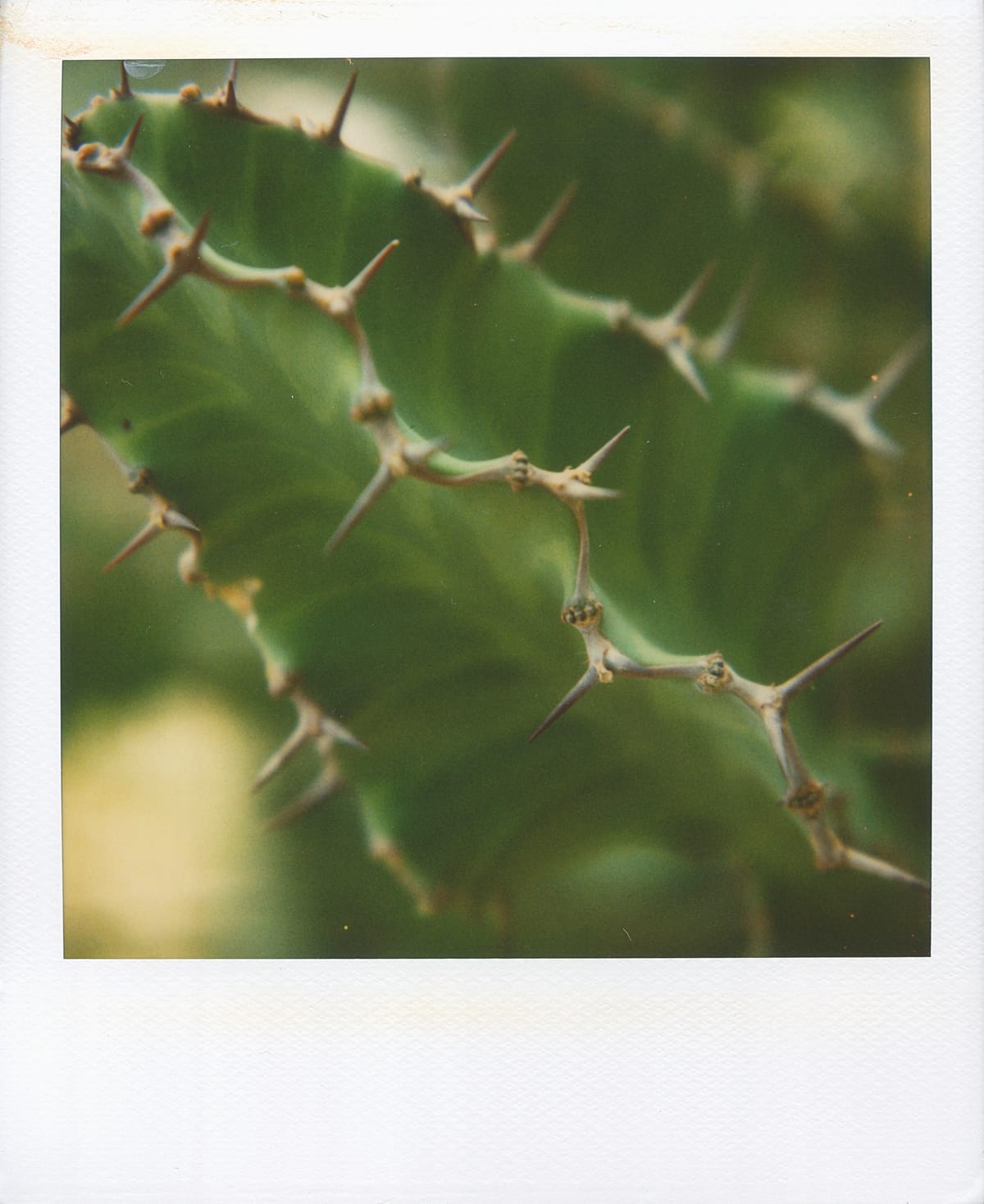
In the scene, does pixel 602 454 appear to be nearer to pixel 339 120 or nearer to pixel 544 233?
pixel 544 233

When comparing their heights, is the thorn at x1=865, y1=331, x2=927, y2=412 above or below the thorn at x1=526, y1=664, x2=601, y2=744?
above

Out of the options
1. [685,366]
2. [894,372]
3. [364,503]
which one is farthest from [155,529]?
[894,372]

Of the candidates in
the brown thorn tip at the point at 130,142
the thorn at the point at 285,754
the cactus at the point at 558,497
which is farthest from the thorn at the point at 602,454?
the brown thorn tip at the point at 130,142

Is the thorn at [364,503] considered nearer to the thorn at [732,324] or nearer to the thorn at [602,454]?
the thorn at [602,454]

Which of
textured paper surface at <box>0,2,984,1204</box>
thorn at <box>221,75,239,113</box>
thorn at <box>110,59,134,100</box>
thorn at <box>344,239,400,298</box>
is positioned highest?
thorn at <box>110,59,134,100</box>

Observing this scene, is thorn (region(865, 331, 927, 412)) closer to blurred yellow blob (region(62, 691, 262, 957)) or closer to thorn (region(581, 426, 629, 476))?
thorn (region(581, 426, 629, 476))

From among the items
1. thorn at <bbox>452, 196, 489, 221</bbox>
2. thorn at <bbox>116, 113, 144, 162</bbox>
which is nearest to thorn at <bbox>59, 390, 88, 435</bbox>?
thorn at <bbox>116, 113, 144, 162</bbox>
